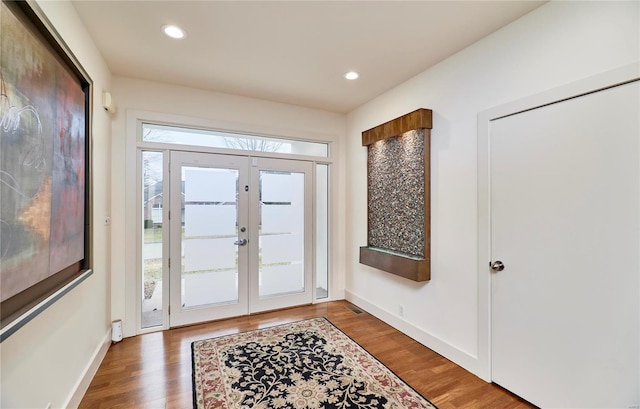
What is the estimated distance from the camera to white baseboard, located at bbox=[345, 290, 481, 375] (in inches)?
94.2

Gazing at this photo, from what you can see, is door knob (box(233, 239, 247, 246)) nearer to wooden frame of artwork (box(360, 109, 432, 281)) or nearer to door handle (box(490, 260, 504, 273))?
wooden frame of artwork (box(360, 109, 432, 281))

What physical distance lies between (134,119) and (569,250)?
3.95m

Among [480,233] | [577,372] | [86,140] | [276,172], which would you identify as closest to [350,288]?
[276,172]

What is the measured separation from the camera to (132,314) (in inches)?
119

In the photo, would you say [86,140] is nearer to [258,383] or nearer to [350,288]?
[258,383]

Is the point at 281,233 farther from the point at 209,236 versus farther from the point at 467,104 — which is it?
the point at 467,104

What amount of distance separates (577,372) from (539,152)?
1.41m

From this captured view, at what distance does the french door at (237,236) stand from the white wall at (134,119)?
387mm

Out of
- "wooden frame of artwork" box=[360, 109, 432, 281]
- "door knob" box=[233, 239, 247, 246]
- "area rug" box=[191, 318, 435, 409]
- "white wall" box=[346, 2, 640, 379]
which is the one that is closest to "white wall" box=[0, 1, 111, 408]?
"area rug" box=[191, 318, 435, 409]

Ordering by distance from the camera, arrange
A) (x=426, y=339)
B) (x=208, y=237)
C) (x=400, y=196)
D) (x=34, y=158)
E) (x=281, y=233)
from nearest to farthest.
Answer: (x=34, y=158)
(x=426, y=339)
(x=400, y=196)
(x=208, y=237)
(x=281, y=233)

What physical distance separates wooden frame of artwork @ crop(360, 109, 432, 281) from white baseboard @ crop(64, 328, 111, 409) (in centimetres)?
276

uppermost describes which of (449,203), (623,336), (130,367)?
(449,203)

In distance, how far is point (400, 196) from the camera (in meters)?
3.11

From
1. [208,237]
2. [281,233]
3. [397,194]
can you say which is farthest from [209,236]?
[397,194]
